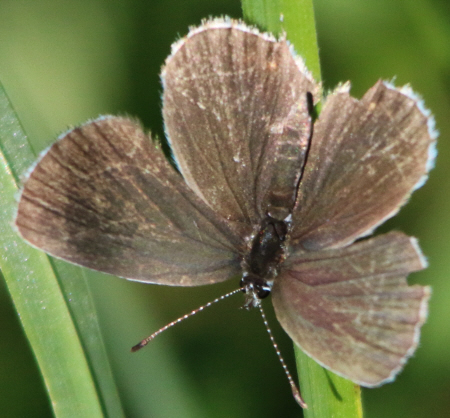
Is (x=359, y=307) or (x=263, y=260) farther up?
(x=263, y=260)

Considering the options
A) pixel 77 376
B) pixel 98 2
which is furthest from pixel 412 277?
pixel 98 2

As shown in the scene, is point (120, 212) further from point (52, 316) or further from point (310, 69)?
point (310, 69)

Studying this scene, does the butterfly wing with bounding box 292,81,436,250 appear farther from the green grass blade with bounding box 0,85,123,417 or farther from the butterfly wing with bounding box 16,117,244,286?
the green grass blade with bounding box 0,85,123,417

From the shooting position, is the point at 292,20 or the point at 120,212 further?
the point at 120,212

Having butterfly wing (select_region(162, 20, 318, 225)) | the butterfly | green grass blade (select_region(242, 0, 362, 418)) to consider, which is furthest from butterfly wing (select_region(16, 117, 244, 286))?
green grass blade (select_region(242, 0, 362, 418))

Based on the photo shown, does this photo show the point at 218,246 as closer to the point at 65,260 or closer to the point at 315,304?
the point at 315,304

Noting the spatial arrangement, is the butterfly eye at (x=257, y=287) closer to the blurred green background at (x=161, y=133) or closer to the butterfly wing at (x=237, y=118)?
the butterfly wing at (x=237, y=118)

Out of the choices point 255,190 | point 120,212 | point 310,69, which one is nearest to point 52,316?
point 120,212
